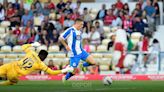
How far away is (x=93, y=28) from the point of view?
2867 cm

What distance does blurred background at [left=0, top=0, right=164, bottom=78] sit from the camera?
89.1 feet

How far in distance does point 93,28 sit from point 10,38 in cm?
385

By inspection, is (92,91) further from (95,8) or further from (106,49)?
(95,8)

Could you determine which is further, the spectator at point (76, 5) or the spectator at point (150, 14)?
the spectator at point (76, 5)

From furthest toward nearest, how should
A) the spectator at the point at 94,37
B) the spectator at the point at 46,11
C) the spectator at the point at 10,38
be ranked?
the spectator at the point at 46,11
the spectator at the point at 10,38
the spectator at the point at 94,37

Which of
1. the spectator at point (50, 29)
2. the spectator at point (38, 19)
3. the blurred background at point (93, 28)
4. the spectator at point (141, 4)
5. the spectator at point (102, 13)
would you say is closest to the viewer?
the blurred background at point (93, 28)

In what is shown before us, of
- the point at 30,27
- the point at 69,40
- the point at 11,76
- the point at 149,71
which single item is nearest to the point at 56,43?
the point at 30,27

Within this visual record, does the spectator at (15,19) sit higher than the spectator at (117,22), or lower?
higher

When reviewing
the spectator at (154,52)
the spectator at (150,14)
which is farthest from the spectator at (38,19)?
the spectator at (154,52)

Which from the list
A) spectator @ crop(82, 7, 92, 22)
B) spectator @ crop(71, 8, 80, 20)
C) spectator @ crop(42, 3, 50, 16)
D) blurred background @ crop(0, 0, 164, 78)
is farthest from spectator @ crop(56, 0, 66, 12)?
spectator @ crop(82, 7, 92, 22)

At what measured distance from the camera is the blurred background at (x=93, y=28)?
27.2m

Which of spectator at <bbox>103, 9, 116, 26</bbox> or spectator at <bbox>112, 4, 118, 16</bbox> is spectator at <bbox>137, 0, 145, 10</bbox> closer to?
spectator at <bbox>112, 4, 118, 16</bbox>

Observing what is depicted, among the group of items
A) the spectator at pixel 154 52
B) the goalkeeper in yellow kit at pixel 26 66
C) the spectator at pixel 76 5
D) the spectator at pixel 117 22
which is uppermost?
the spectator at pixel 76 5

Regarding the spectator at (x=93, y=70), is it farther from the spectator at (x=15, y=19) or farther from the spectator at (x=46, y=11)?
the spectator at (x=15, y=19)
